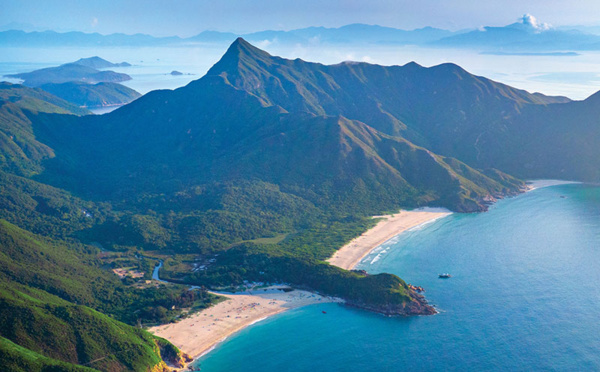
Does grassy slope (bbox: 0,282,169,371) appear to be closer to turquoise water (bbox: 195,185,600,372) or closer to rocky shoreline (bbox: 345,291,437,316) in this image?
turquoise water (bbox: 195,185,600,372)

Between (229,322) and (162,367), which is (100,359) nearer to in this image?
(162,367)

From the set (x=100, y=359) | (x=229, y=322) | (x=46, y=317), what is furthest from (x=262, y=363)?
(x=46, y=317)

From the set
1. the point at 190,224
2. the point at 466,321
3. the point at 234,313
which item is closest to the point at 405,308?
the point at 466,321

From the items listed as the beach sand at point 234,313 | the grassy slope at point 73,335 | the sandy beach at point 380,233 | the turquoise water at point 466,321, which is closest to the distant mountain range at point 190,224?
the grassy slope at point 73,335

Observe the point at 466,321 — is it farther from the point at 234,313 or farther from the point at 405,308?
the point at 234,313

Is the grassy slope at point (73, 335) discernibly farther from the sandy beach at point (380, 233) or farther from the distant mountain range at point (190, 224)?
the sandy beach at point (380, 233)

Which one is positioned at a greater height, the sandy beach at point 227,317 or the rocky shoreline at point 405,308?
the rocky shoreline at point 405,308
